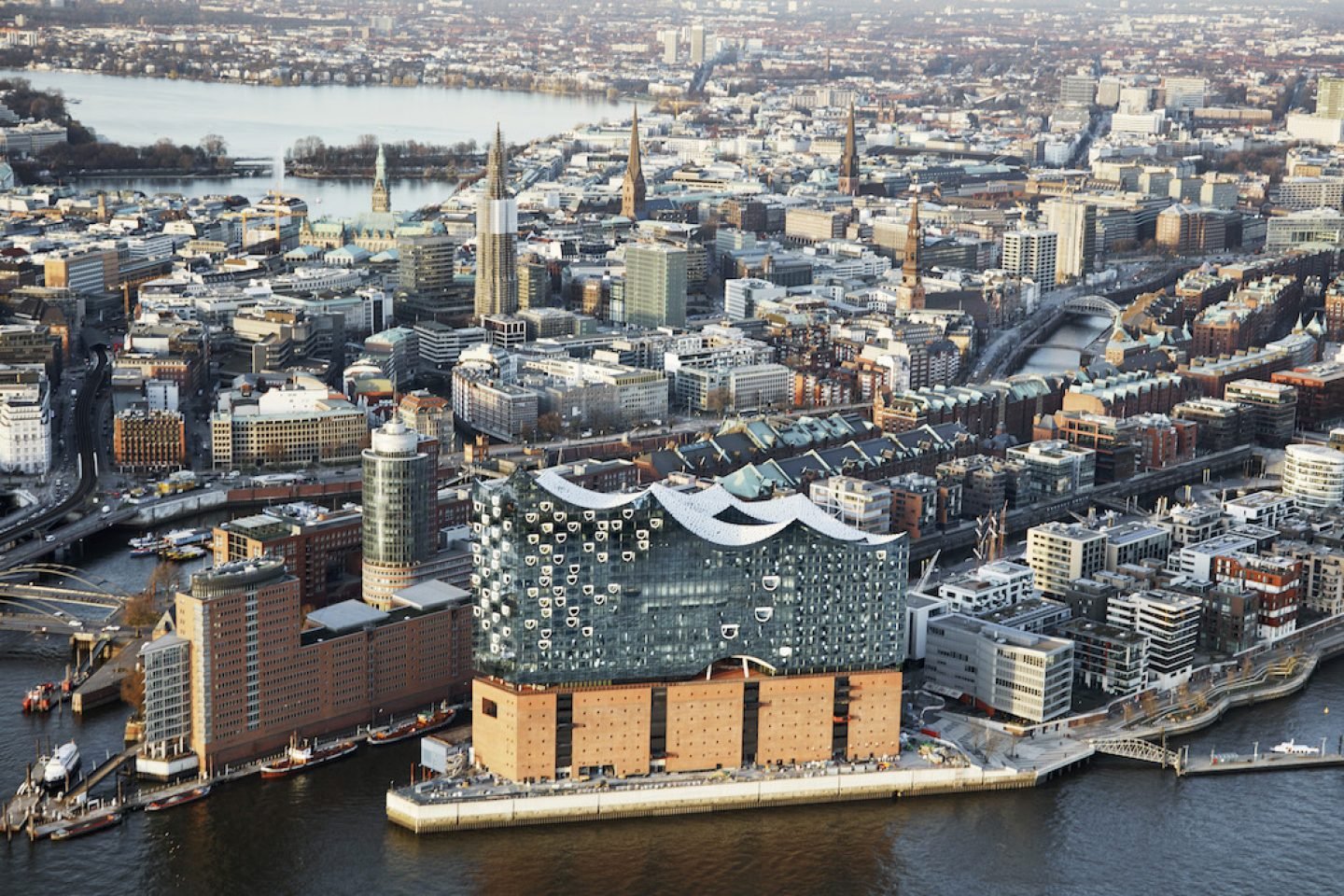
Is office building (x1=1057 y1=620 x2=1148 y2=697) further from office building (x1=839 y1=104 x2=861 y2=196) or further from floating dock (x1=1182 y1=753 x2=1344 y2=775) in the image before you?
office building (x1=839 y1=104 x2=861 y2=196)

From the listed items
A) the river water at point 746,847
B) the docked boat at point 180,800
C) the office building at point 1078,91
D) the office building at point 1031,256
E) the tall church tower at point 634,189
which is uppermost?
the office building at point 1078,91

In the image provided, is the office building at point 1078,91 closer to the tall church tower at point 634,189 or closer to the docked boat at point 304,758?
the tall church tower at point 634,189

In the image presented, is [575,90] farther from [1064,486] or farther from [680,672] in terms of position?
[680,672]

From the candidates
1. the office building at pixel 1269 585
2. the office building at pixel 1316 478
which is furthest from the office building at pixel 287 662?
the office building at pixel 1316 478

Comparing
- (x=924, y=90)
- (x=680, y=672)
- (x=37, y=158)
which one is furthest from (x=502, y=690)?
(x=924, y=90)

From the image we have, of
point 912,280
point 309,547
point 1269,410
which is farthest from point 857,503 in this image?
point 912,280

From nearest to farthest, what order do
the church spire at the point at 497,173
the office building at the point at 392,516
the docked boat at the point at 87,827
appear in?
1. the docked boat at the point at 87,827
2. the office building at the point at 392,516
3. the church spire at the point at 497,173

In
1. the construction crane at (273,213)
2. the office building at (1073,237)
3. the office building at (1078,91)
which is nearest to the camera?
the office building at (1073,237)
